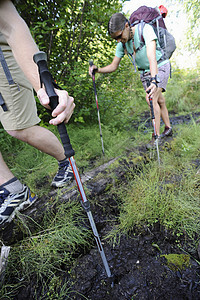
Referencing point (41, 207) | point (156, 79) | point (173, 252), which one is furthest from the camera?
point (156, 79)

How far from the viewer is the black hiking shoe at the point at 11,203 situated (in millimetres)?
1645

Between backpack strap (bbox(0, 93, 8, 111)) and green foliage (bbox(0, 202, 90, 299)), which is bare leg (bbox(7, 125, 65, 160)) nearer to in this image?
backpack strap (bbox(0, 93, 8, 111))

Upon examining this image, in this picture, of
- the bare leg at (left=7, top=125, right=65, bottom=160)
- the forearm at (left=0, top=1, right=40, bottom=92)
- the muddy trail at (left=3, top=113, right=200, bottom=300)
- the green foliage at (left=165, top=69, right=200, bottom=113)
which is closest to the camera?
the forearm at (left=0, top=1, right=40, bottom=92)

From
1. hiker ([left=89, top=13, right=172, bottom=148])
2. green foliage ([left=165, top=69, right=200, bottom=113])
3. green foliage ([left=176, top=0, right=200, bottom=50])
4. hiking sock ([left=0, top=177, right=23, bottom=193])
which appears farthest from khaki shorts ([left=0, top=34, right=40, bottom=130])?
green foliage ([left=176, top=0, right=200, bottom=50])

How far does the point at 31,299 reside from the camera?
4.33 feet

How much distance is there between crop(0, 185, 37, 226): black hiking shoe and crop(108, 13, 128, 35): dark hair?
2728 millimetres

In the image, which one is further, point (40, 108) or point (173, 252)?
point (40, 108)

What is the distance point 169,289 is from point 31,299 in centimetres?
105

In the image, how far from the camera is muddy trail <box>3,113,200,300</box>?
4.19ft

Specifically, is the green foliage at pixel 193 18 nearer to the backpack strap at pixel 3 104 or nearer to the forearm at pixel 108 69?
the forearm at pixel 108 69

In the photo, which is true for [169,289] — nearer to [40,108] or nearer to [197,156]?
[197,156]

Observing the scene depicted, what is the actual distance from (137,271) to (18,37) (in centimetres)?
192

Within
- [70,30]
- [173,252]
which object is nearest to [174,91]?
[70,30]

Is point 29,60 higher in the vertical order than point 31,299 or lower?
higher
